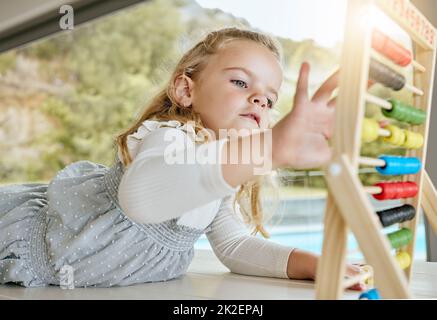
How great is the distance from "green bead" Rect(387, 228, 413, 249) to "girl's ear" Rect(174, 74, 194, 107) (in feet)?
1.68

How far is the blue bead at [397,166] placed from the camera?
2.72ft

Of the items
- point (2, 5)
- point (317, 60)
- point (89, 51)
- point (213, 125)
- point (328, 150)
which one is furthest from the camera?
point (89, 51)

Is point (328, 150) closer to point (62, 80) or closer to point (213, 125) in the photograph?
point (213, 125)

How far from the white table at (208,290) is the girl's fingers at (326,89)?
1.14ft

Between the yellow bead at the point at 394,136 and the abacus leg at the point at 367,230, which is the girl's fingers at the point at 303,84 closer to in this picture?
the abacus leg at the point at 367,230

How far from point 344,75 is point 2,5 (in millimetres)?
2903

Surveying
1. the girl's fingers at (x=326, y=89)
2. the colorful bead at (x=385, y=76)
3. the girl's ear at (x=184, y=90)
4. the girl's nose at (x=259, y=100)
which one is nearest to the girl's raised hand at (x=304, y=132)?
the girl's fingers at (x=326, y=89)

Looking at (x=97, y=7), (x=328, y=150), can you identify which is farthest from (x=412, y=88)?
(x=97, y=7)

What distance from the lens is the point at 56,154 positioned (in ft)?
17.3

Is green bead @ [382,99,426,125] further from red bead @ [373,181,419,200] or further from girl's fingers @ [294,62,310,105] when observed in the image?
girl's fingers @ [294,62,310,105]

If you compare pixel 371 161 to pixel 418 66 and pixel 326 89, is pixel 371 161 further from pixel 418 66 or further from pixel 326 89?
pixel 418 66

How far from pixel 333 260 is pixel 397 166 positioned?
278mm

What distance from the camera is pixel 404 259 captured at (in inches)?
37.5

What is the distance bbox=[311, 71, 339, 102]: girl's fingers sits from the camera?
721 mm
